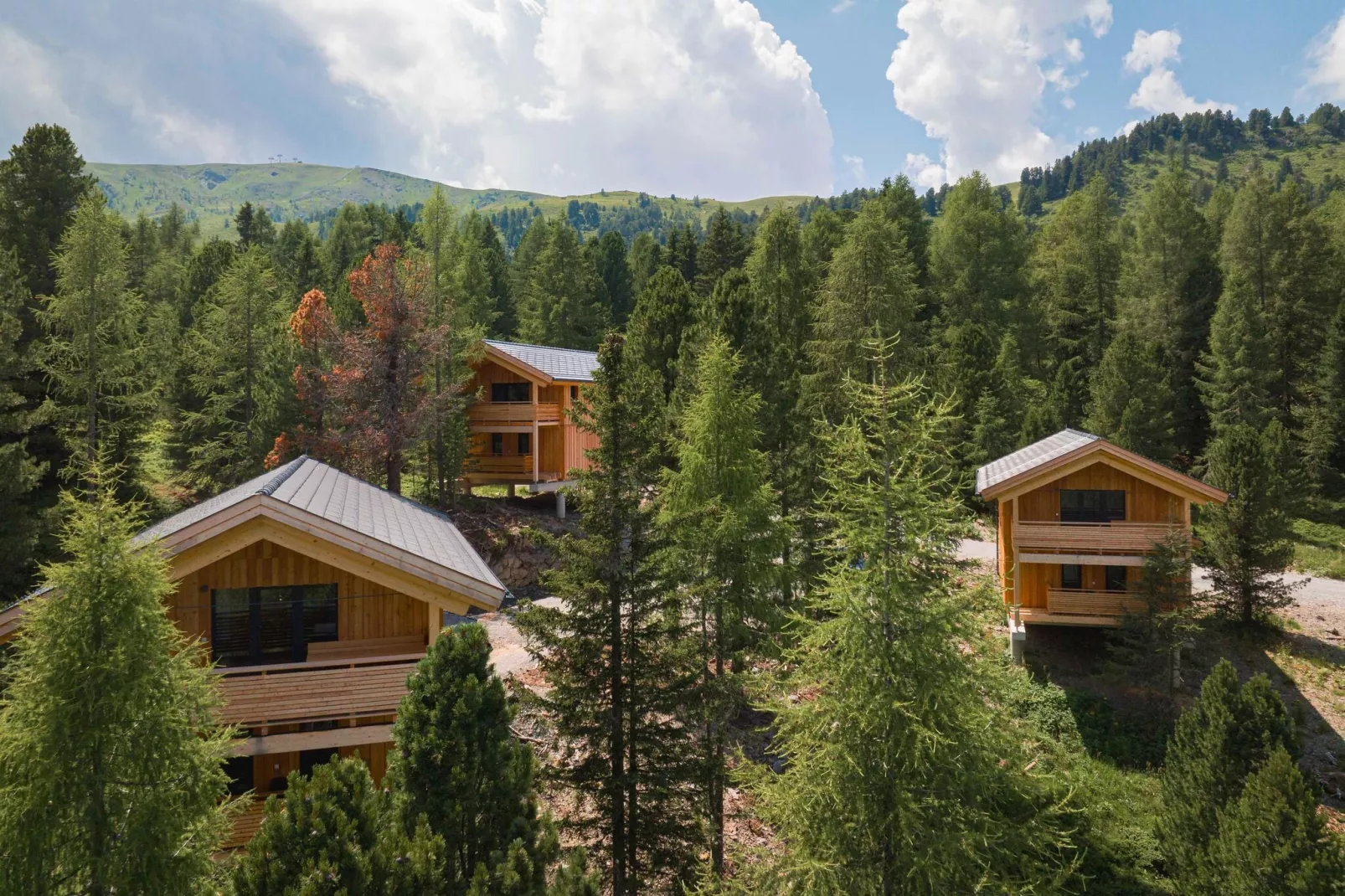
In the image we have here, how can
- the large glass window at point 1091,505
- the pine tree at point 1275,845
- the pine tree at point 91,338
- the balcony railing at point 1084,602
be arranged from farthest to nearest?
1. the pine tree at point 91,338
2. the large glass window at point 1091,505
3. the balcony railing at point 1084,602
4. the pine tree at point 1275,845

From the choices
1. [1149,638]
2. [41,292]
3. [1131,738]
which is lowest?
[1131,738]

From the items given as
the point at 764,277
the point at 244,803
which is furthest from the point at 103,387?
the point at 764,277

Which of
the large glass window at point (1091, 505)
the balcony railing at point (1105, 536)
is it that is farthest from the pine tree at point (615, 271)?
the balcony railing at point (1105, 536)

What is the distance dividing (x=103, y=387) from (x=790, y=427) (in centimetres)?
2305

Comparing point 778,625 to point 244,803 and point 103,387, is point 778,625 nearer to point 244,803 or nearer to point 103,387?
point 244,803

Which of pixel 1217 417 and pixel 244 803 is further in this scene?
pixel 1217 417

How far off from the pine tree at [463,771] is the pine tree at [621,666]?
2599 mm

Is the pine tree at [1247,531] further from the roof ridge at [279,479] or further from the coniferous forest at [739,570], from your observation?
the roof ridge at [279,479]

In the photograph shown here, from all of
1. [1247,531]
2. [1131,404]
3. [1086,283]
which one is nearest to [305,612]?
[1247,531]

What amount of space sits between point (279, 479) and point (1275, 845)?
1759cm

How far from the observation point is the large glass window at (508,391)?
109ft

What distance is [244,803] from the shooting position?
8211 millimetres

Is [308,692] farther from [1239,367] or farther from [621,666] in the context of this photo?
[1239,367]

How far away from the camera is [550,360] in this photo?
1371 inches
